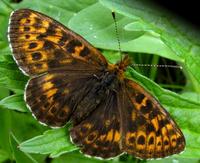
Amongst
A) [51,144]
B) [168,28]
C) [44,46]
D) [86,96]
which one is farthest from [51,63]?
[168,28]

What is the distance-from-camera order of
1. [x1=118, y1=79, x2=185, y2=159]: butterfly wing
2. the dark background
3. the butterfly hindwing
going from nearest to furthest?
[x1=118, y1=79, x2=185, y2=159]: butterfly wing < the butterfly hindwing < the dark background

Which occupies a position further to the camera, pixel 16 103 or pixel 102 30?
pixel 102 30

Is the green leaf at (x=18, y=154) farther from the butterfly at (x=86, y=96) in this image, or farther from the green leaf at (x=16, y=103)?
the butterfly at (x=86, y=96)

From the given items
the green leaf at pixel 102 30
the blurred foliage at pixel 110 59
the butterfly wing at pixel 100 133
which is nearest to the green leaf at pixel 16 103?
the blurred foliage at pixel 110 59

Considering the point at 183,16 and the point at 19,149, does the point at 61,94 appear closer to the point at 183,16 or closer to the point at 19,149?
the point at 19,149

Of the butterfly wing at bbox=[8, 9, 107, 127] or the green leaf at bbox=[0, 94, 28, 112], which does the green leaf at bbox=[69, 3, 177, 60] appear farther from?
the green leaf at bbox=[0, 94, 28, 112]

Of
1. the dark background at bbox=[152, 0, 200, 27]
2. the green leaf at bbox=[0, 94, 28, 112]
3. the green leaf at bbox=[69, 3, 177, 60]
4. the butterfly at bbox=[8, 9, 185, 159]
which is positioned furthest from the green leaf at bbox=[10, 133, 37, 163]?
the dark background at bbox=[152, 0, 200, 27]

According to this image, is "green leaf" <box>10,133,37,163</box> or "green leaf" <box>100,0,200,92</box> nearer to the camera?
"green leaf" <box>100,0,200,92</box>

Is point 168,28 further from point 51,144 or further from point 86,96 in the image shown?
point 51,144
